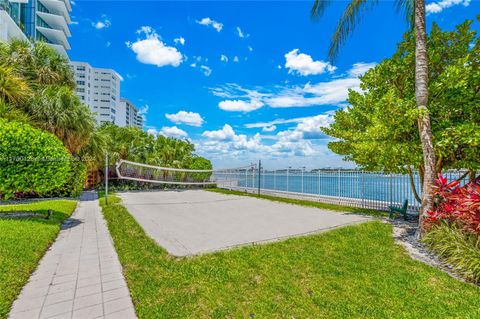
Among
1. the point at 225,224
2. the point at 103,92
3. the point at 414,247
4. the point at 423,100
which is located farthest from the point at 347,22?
the point at 103,92

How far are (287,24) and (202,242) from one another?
11.2 meters

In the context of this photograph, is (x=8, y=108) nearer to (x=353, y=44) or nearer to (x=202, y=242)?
(x=202, y=242)

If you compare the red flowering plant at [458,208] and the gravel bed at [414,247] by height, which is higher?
the red flowering plant at [458,208]

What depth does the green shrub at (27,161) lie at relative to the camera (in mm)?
6316

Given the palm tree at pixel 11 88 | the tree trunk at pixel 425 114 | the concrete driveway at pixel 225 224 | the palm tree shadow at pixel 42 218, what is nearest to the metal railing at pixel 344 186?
the tree trunk at pixel 425 114

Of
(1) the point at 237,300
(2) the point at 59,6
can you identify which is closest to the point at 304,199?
(1) the point at 237,300

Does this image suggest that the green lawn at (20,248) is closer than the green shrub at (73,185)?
Yes

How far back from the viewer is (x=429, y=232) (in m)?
5.28

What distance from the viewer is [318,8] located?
716 centimetres

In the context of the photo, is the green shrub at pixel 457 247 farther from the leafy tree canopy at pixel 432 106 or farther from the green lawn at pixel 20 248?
the green lawn at pixel 20 248

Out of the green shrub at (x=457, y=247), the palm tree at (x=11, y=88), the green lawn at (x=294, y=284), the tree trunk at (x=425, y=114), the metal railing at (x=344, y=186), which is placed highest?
the palm tree at (x=11, y=88)

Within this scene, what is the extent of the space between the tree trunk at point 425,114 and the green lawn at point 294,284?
149 centimetres

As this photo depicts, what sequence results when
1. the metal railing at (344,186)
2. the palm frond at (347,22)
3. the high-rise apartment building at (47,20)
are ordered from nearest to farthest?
the palm frond at (347,22) → the metal railing at (344,186) → the high-rise apartment building at (47,20)

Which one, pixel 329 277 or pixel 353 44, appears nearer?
pixel 329 277
